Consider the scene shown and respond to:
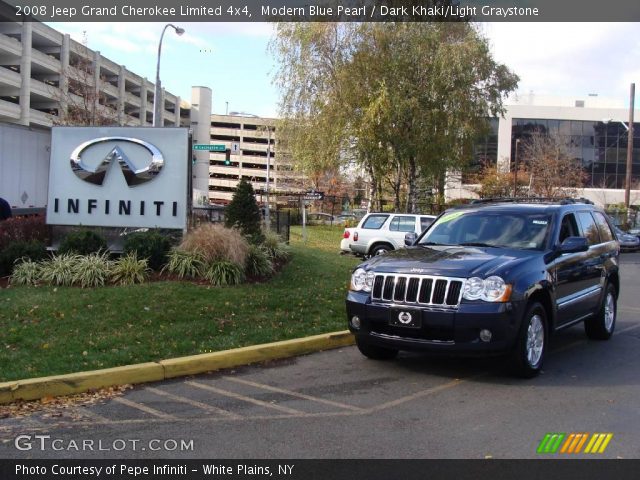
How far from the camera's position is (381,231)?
19281mm

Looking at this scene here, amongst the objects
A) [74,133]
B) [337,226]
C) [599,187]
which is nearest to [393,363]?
[74,133]

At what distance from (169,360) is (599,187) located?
69.5 meters

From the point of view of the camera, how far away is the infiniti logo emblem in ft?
42.3

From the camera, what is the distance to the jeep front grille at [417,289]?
595cm

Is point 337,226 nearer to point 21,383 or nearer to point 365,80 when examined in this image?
point 365,80

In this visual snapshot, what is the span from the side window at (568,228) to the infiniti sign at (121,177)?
7.90 meters

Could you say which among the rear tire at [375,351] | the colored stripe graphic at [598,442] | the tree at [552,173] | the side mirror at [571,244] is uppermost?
the tree at [552,173]

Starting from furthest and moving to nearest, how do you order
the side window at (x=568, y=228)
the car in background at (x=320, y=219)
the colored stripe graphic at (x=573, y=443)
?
the car in background at (x=320, y=219)
the side window at (x=568, y=228)
the colored stripe graphic at (x=573, y=443)

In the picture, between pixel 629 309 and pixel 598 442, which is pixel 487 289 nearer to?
pixel 598 442

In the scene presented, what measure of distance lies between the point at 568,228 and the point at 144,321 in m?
5.59

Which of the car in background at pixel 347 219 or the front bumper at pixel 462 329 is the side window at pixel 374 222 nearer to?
the front bumper at pixel 462 329
